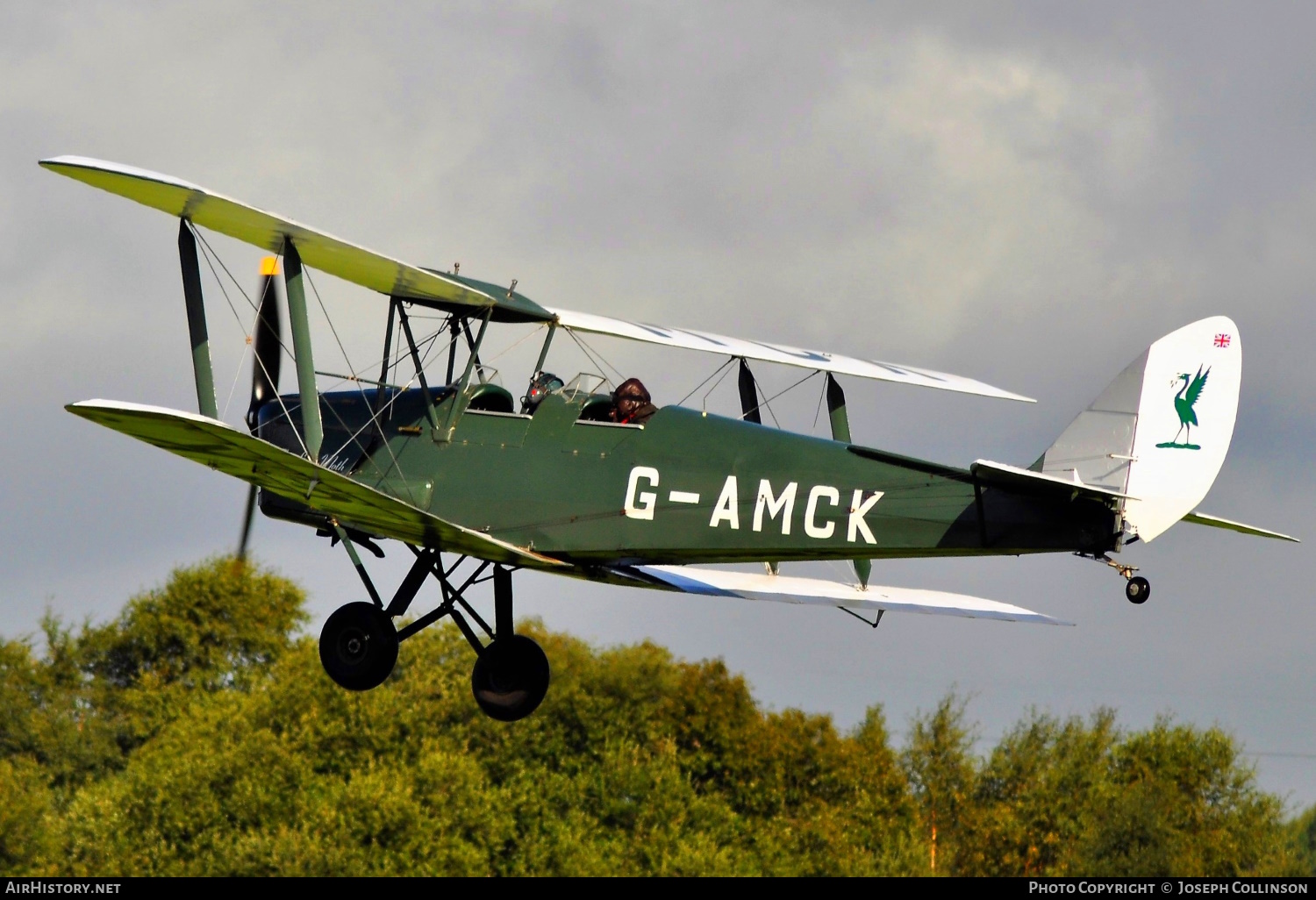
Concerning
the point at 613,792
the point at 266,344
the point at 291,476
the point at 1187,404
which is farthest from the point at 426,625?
the point at 613,792

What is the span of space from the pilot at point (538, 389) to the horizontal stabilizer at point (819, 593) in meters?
1.55

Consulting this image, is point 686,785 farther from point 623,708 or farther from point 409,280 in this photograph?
point 409,280

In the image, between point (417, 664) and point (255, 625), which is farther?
point (255, 625)

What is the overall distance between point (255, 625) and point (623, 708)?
1724 cm

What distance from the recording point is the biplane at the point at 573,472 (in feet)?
37.1

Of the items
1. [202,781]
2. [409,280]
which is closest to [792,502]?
[409,280]

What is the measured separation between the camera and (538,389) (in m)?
13.1

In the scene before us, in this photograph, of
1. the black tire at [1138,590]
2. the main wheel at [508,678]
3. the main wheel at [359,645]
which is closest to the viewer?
the black tire at [1138,590]

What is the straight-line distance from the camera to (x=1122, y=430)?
1141 centimetres

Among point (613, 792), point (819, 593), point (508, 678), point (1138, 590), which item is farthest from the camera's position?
point (613, 792)

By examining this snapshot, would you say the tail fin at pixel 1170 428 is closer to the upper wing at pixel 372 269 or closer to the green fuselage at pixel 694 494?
the green fuselage at pixel 694 494

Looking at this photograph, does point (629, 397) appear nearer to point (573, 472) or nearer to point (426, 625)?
point (573, 472)

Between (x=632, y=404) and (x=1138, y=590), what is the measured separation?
380 cm

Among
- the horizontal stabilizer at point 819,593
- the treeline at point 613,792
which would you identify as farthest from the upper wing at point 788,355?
the treeline at point 613,792
